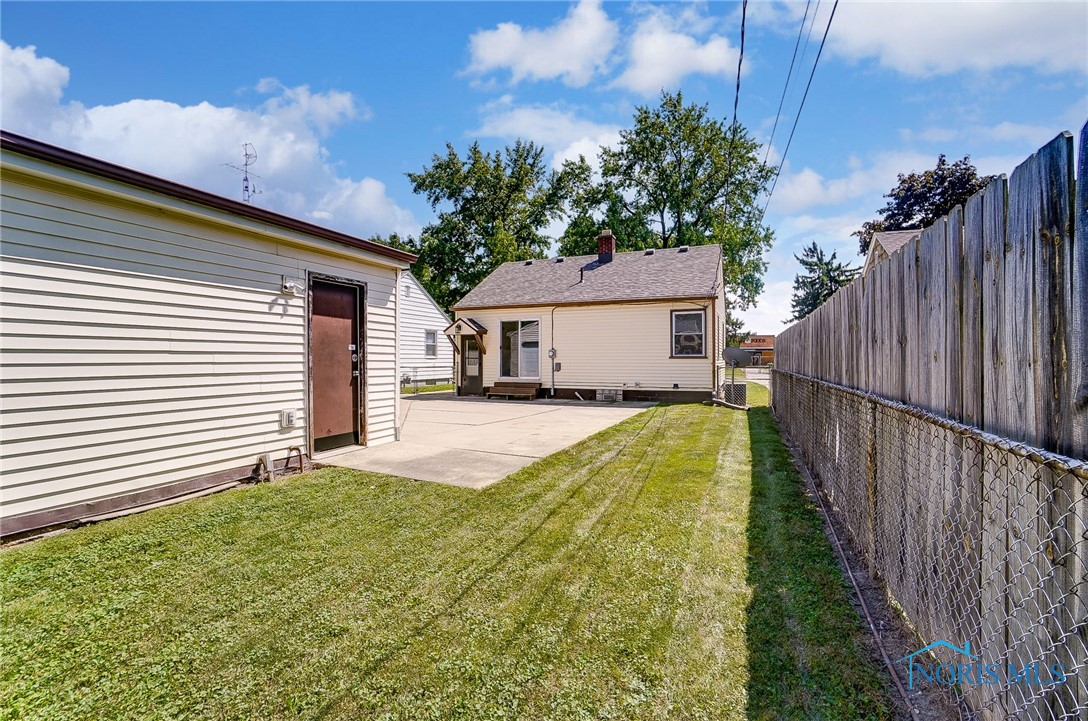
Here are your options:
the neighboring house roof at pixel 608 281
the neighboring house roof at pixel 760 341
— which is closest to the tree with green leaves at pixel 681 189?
the neighboring house roof at pixel 608 281

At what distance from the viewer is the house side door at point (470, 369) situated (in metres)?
14.5

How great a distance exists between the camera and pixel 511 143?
96.1 ft

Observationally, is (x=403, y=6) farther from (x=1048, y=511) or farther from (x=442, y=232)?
(x=442, y=232)

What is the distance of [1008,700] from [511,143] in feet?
105

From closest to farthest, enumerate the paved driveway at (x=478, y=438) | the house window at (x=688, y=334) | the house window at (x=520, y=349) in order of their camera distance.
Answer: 1. the paved driveway at (x=478, y=438)
2. the house window at (x=688, y=334)
3. the house window at (x=520, y=349)

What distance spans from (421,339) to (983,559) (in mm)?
18763

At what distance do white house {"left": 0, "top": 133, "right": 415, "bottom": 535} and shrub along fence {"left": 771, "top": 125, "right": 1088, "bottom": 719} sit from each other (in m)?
5.48

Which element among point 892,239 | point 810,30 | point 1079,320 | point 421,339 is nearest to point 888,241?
point 892,239

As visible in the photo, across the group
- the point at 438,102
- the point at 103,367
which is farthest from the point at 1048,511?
the point at 438,102

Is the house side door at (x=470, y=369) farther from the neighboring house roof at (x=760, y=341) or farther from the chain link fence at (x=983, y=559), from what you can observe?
the neighboring house roof at (x=760, y=341)

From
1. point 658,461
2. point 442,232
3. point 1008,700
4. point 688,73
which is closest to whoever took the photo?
point 1008,700

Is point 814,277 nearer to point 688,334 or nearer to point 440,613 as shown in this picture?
point 688,334

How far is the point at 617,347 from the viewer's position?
12.8 meters

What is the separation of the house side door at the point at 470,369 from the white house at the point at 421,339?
3.73 m
